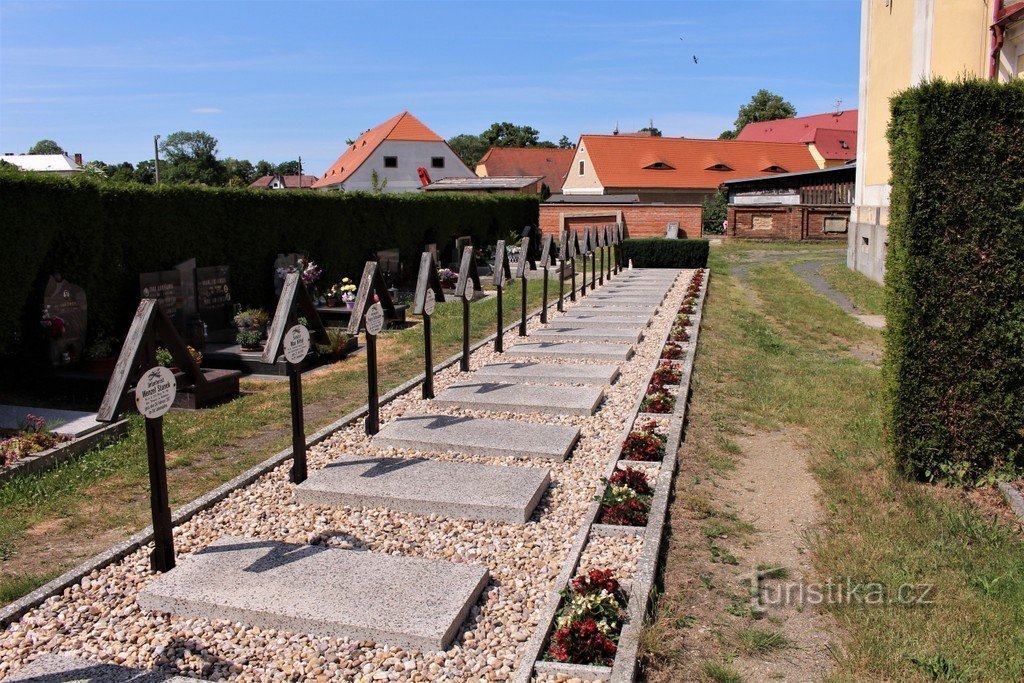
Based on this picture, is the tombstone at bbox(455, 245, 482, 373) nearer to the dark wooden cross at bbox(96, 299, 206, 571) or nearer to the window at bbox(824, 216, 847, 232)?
the dark wooden cross at bbox(96, 299, 206, 571)

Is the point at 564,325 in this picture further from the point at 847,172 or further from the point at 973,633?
the point at 847,172

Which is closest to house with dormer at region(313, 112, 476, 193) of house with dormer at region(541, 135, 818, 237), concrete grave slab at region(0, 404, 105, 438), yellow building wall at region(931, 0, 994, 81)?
house with dormer at region(541, 135, 818, 237)

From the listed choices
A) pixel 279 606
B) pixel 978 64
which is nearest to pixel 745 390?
pixel 279 606

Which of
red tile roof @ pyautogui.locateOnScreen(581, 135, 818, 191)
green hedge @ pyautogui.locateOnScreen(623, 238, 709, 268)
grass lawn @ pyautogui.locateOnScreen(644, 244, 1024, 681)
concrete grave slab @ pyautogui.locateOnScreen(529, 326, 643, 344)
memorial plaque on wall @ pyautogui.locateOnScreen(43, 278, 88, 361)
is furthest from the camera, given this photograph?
red tile roof @ pyautogui.locateOnScreen(581, 135, 818, 191)

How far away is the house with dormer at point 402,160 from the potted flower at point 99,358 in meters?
44.0

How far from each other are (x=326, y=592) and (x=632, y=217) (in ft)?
101

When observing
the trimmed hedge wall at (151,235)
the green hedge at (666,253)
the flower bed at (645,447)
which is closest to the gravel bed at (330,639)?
the flower bed at (645,447)

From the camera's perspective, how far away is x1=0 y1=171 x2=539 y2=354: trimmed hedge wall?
29.8ft

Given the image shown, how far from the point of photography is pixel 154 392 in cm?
475

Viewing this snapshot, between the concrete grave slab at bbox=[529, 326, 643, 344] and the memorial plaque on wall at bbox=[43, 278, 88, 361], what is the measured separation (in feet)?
20.5

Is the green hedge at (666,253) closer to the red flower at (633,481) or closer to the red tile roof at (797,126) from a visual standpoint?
the red flower at (633,481)

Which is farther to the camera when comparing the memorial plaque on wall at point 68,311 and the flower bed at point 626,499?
the memorial plaque on wall at point 68,311

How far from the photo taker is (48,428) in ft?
23.9

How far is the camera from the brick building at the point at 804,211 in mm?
33344
